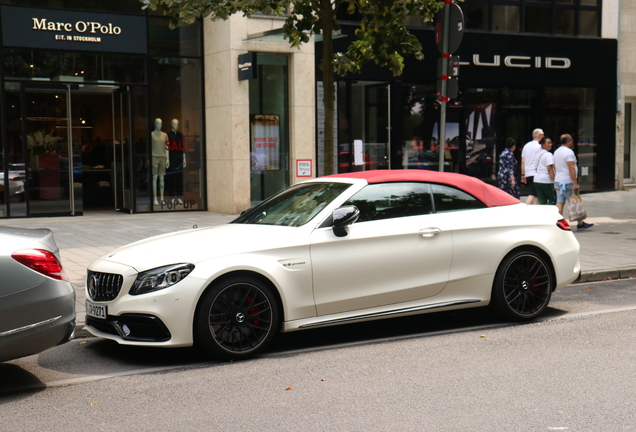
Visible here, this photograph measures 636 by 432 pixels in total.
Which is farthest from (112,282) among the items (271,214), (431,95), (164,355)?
(431,95)

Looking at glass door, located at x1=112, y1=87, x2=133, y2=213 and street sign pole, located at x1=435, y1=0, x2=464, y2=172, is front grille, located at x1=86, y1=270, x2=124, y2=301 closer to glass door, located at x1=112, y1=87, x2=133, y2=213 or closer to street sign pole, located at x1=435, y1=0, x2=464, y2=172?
street sign pole, located at x1=435, y1=0, x2=464, y2=172

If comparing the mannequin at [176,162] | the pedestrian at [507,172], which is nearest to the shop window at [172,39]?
the mannequin at [176,162]

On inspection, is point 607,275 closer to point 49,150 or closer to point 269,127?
point 269,127

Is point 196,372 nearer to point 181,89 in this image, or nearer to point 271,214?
point 271,214

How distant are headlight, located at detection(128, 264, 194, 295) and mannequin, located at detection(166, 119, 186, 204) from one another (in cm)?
1232

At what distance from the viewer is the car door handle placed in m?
6.64

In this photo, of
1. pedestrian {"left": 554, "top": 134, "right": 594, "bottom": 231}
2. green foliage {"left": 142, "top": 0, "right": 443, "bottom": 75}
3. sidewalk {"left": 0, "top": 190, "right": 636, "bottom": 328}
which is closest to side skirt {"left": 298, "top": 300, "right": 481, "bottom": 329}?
sidewalk {"left": 0, "top": 190, "right": 636, "bottom": 328}

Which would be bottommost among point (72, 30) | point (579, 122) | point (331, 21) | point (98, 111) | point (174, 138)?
point (174, 138)

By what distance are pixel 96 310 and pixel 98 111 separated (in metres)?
12.3

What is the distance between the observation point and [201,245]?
605 cm

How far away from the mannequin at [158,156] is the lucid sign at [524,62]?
824 cm

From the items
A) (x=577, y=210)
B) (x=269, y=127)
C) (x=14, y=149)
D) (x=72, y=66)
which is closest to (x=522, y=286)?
(x=577, y=210)

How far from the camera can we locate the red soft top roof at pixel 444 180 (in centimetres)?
685

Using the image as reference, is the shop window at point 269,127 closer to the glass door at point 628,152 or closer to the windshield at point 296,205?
the windshield at point 296,205
